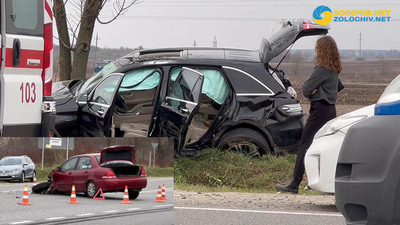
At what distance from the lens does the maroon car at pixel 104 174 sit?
3906 millimetres

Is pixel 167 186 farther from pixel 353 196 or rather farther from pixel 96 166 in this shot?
pixel 353 196

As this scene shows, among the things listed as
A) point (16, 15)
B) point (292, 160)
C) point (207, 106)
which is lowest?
point (292, 160)

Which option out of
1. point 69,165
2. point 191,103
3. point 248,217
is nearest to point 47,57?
point 69,165

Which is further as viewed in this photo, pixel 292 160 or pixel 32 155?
pixel 292 160

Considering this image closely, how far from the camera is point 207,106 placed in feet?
37.5

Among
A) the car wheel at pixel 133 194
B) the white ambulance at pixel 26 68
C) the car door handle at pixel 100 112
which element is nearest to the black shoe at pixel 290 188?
the car door handle at pixel 100 112

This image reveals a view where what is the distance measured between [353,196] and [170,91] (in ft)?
22.0

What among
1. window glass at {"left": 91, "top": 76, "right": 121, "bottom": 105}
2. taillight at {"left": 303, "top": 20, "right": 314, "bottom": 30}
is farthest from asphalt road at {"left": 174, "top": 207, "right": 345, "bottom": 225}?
taillight at {"left": 303, "top": 20, "right": 314, "bottom": 30}

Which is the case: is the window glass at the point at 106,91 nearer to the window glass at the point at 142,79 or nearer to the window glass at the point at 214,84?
the window glass at the point at 142,79

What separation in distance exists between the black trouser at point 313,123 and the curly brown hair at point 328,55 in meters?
0.44

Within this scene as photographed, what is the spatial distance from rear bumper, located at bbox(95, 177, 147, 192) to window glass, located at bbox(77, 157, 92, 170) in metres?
0.10

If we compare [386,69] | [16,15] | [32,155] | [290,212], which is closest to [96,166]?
[32,155]

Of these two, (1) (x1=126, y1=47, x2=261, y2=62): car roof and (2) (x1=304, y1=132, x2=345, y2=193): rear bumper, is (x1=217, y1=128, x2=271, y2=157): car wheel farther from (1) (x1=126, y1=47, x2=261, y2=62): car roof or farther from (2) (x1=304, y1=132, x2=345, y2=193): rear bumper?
(2) (x1=304, y1=132, x2=345, y2=193): rear bumper

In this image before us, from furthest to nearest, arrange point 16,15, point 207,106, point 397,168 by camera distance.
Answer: point 207,106 → point 16,15 → point 397,168
